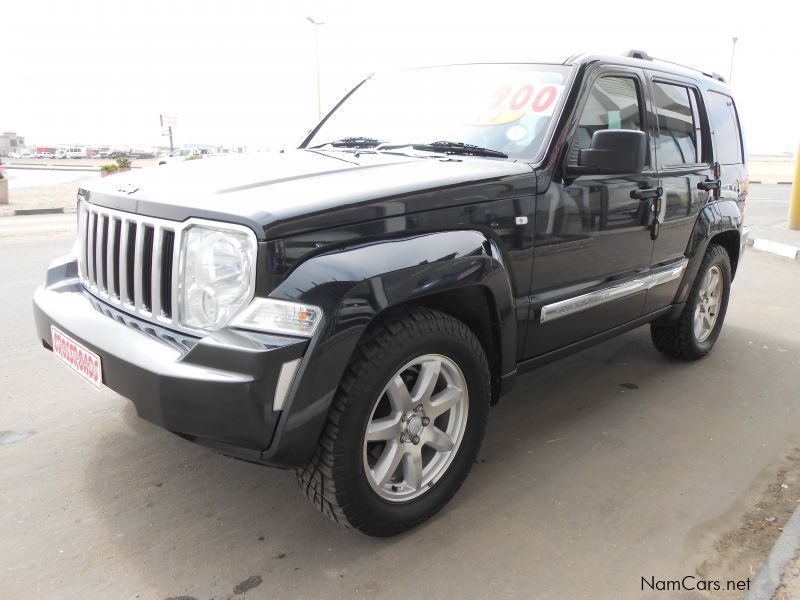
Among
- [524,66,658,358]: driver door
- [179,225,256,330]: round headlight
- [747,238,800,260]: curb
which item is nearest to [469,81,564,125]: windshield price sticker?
[524,66,658,358]: driver door

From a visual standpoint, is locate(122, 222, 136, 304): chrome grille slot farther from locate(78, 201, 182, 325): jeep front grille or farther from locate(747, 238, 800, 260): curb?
locate(747, 238, 800, 260): curb

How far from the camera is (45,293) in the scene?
2.87 metres

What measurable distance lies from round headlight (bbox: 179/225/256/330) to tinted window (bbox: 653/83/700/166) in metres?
2.72

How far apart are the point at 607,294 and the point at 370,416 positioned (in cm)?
169

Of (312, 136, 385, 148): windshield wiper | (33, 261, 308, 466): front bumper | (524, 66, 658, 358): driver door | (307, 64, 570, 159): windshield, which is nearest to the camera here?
(33, 261, 308, 466): front bumper

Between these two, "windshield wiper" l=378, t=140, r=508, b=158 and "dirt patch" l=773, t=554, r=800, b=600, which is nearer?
"dirt patch" l=773, t=554, r=800, b=600

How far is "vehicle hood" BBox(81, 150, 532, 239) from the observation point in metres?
2.11

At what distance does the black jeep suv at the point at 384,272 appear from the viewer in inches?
81.1

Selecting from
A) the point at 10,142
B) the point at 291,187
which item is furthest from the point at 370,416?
the point at 10,142

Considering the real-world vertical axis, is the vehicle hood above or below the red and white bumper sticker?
above

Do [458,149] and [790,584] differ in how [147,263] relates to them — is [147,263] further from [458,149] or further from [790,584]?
[790,584]

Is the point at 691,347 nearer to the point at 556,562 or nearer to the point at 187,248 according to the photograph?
the point at 556,562

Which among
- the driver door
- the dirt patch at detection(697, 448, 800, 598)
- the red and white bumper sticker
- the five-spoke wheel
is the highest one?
the driver door

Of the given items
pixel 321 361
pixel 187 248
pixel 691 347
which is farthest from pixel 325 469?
pixel 691 347
